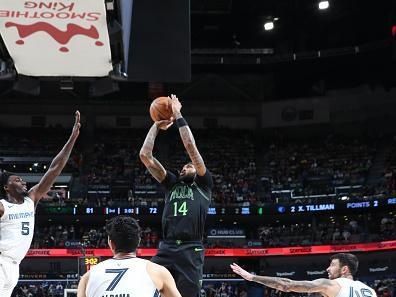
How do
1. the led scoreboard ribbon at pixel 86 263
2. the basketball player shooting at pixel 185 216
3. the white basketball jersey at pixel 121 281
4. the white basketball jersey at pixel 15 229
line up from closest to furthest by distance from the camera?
the white basketball jersey at pixel 121 281 → the white basketball jersey at pixel 15 229 → the basketball player shooting at pixel 185 216 → the led scoreboard ribbon at pixel 86 263

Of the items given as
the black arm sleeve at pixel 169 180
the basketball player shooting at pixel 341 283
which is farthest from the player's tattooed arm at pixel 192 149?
the basketball player shooting at pixel 341 283

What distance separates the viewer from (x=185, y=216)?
590 cm

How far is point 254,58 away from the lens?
35156mm

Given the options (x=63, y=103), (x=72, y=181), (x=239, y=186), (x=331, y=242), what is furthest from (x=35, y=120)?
(x=331, y=242)

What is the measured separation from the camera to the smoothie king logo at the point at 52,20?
588cm

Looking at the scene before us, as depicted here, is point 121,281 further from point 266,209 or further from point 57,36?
point 266,209

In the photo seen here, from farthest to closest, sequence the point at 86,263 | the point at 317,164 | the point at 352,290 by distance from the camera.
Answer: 1. the point at 317,164
2. the point at 86,263
3. the point at 352,290

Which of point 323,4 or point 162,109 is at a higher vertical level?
point 323,4

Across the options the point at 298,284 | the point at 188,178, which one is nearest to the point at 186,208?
the point at 188,178

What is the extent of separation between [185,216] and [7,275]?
1.56m

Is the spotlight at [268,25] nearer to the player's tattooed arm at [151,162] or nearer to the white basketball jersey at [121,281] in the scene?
the player's tattooed arm at [151,162]

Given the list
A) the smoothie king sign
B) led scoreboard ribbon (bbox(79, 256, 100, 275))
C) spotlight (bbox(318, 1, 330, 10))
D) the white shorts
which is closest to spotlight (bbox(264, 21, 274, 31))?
spotlight (bbox(318, 1, 330, 10))

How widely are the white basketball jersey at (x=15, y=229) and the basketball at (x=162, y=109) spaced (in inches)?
56.3

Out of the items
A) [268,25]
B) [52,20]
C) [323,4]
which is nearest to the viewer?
[52,20]
